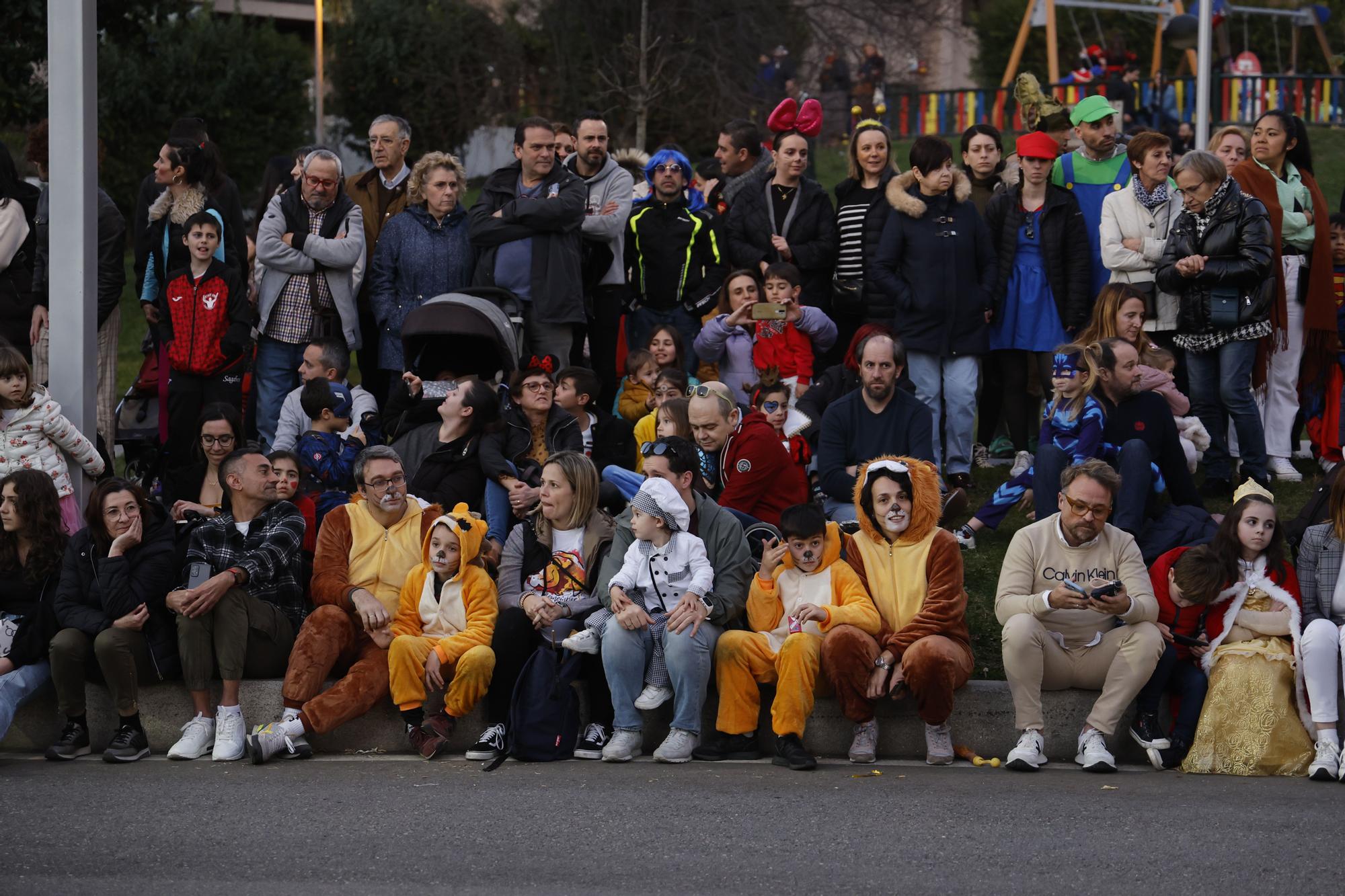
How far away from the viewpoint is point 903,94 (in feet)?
110

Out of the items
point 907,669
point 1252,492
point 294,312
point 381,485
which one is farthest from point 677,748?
point 294,312

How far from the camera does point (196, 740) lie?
25.2ft

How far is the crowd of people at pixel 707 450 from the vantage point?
768cm

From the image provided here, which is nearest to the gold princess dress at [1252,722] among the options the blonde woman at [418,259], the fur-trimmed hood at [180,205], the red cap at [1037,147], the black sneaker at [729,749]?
the black sneaker at [729,749]

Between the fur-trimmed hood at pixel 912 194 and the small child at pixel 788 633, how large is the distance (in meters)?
3.46

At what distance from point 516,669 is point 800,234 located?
4.43 m

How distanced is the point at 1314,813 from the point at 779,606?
7.96 ft

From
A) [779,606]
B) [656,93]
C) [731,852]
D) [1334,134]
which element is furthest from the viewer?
[656,93]

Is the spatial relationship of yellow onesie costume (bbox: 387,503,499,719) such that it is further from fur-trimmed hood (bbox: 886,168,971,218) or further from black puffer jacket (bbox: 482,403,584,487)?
fur-trimmed hood (bbox: 886,168,971,218)

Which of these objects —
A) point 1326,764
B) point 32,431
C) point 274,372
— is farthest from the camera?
point 274,372

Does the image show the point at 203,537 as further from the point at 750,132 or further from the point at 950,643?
the point at 750,132

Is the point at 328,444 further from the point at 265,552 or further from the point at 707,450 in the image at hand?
the point at 707,450

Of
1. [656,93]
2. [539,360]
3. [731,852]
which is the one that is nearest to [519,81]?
[656,93]

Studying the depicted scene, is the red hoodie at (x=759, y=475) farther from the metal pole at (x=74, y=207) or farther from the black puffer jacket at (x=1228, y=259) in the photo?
the metal pole at (x=74, y=207)
